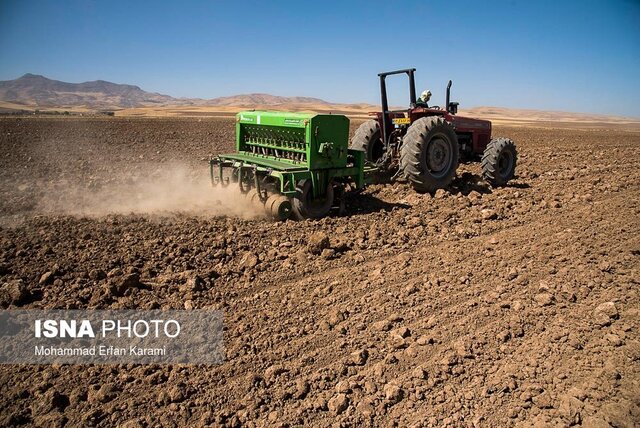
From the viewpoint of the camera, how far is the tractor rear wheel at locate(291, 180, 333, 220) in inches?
256

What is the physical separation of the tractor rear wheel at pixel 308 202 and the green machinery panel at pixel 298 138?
1.04ft

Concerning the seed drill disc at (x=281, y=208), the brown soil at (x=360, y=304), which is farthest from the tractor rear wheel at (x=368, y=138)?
the seed drill disc at (x=281, y=208)

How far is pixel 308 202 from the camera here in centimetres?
668

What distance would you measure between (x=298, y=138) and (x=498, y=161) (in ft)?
14.4

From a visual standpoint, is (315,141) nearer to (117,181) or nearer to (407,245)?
(407,245)

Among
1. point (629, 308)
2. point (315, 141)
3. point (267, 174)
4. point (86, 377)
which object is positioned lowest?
point (86, 377)

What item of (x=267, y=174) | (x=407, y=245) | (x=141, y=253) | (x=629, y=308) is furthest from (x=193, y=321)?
(x=629, y=308)

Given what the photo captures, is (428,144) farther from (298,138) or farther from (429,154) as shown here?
(298,138)

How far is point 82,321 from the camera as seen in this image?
384 cm

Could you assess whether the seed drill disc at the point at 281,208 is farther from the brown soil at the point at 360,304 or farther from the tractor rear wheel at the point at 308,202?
the brown soil at the point at 360,304

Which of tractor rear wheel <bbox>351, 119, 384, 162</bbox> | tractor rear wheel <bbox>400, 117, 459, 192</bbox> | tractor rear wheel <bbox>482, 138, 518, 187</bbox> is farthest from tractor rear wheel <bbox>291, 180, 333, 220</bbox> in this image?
tractor rear wheel <bbox>482, 138, 518, 187</bbox>

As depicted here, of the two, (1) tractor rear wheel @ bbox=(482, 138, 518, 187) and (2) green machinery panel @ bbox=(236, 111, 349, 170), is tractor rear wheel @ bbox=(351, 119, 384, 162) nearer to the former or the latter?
(2) green machinery panel @ bbox=(236, 111, 349, 170)

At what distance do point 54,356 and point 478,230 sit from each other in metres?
5.12

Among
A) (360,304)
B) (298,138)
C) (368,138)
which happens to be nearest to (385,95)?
(368,138)
